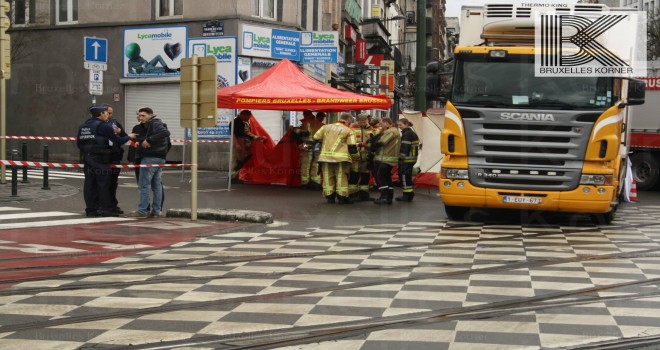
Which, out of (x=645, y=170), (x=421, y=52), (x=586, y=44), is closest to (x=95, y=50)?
(x=421, y=52)

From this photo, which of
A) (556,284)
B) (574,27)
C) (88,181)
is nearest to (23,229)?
(88,181)

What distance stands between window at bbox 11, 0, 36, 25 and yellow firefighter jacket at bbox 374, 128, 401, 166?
19.1 m

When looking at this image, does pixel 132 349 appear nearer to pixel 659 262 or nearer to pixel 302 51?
pixel 659 262

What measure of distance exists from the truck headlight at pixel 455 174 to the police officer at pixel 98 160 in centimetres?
520

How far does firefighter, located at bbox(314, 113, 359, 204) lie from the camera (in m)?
18.7

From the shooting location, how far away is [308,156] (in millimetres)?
22625

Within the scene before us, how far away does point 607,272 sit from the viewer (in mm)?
10078

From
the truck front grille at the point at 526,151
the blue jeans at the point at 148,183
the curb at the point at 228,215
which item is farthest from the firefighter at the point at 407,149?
the blue jeans at the point at 148,183

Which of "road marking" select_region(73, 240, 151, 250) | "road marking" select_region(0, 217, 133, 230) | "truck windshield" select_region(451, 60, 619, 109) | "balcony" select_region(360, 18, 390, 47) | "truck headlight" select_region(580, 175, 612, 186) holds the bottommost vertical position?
"road marking" select_region(73, 240, 151, 250)

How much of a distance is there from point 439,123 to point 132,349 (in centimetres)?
1829

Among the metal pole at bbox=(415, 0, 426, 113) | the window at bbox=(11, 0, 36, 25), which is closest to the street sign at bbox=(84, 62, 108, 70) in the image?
the metal pole at bbox=(415, 0, 426, 113)

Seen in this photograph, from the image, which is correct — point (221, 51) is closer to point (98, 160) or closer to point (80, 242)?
point (98, 160)

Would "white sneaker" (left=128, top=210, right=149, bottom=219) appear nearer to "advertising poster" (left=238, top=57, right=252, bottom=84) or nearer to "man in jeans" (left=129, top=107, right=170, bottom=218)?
"man in jeans" (left=129, top=107, right=170, bottom=218)

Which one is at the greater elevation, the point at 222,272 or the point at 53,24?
the point at 53,24
